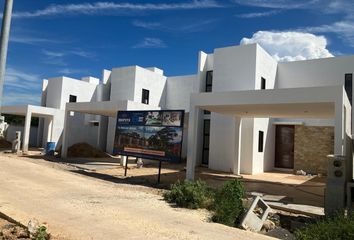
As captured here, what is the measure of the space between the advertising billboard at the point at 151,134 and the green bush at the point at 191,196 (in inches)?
139

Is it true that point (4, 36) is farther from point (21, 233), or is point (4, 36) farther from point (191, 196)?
point (191, 196)

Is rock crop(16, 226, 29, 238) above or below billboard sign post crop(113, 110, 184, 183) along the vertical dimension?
below

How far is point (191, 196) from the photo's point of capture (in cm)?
991

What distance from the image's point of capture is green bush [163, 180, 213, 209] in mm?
9766

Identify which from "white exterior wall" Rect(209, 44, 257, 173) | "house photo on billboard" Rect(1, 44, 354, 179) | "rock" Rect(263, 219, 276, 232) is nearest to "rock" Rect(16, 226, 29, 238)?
"rock" Rect(263, 219, 276, 232)

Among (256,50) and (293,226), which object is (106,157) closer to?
(256,50)

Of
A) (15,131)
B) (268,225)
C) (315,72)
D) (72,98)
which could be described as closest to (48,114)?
(72,98)

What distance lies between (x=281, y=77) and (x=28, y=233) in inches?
814

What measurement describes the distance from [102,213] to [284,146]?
18.2 meters

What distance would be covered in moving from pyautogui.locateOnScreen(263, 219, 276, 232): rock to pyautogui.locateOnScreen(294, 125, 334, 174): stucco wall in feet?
46.3

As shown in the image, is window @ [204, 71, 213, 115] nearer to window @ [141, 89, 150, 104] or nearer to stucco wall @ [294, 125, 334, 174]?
stucco wall @ [294, 125, 334, 174]

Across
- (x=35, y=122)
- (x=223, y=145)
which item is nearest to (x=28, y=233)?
(x=223, y=145)

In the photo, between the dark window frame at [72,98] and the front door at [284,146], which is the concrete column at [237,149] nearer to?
the front door at [284,146]

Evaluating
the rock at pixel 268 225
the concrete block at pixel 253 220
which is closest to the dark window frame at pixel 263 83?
the concrete block at pixel 253 220
